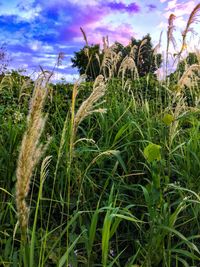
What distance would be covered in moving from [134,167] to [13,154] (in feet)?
3.18

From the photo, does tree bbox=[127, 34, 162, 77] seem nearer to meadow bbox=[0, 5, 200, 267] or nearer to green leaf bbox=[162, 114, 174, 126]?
meadow bbox=[0, 5, 200, 267]

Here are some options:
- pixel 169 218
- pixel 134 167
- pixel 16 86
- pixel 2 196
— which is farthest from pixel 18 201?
pixel 16 86

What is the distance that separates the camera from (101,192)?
10.1 ft

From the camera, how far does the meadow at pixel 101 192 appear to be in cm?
196

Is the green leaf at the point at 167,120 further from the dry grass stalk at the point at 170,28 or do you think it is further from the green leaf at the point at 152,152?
the dry grass stalk at the point at 170,28

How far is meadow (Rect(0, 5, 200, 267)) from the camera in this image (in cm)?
196

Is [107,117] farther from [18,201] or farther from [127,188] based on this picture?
[18,201]

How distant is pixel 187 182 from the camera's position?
317cm

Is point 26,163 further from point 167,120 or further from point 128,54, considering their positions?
point 128,54

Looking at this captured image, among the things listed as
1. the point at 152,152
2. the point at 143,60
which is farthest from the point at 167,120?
the point at 143,60

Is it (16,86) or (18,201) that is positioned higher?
(16,86)

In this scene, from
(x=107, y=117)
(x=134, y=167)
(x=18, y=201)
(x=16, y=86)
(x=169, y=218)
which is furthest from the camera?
(x=16, y=86)

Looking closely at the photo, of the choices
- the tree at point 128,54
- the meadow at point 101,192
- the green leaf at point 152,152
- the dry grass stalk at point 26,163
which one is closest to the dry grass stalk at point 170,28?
the meadow at point 101,192

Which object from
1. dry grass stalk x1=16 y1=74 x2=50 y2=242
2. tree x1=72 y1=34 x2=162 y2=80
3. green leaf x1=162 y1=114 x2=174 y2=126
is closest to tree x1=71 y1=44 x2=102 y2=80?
tree x1=72 y1=34 x2=162 y2=80
